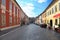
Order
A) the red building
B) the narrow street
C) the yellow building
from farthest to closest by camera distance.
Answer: the yellow building
the red building
the narrow street

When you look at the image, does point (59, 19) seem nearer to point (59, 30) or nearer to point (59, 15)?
point (59, 15)

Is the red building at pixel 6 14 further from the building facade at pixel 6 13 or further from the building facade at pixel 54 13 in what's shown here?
the building facade at pixel 54 13

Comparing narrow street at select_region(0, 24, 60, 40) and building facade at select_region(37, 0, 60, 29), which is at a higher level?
building facade at select_region(37, 0, 60, 29)

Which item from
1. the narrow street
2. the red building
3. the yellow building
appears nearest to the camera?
the narrow street

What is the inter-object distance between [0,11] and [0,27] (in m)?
3.41

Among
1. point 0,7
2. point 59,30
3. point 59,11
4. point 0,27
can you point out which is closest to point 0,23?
point 0,27

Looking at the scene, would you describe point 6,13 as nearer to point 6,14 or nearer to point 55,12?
point 6,14

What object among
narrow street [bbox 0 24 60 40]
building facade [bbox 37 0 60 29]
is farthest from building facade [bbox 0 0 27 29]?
building facade [bbox 37 0 60 29]

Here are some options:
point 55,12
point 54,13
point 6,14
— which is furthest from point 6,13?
point 54,13

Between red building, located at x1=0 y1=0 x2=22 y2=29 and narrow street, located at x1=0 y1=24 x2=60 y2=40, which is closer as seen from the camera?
narrow street, located at x1=0 y1=24 x2=60 y2=40

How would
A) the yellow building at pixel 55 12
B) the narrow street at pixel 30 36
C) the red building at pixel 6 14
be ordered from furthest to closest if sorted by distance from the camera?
the yellow building at pixel 55 12 < the red building at pixel 6 14 < the narrow street at pixel 30 36

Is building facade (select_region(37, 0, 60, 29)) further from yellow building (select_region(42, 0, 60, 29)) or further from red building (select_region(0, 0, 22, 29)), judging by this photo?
red building (select_region(0, 0, 22, 29))

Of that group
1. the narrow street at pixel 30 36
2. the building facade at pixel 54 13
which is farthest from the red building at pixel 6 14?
the building facade at pixel 54 13

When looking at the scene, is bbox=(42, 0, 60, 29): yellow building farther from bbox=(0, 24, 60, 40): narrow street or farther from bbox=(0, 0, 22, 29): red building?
bbox=(0, 24, 60, 40): narrow street
